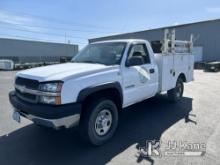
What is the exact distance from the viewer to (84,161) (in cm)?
357

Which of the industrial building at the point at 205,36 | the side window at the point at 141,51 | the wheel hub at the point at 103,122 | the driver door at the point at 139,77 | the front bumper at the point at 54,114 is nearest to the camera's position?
the front bumper at the point at 54,114

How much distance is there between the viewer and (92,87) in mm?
3791

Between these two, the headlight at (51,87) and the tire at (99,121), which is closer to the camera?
the headlight at (51,87)

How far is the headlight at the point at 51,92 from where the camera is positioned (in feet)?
11.3

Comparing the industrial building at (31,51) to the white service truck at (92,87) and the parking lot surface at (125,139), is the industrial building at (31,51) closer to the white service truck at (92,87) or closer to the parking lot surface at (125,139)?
the parking lot surface at (125,139)

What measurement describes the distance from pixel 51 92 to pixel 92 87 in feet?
2.32

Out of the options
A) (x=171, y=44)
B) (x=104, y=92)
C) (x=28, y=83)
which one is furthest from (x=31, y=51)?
(x=104, y=92)

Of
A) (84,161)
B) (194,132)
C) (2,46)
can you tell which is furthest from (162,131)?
(2,46)

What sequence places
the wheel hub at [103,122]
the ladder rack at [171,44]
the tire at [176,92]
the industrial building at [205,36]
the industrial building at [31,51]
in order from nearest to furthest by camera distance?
the wheel hub at [103,122] → the ladder rack at [171,44] → the tire at [176,92] → the industrial building at [205,36] → the industrial building at [31,51]

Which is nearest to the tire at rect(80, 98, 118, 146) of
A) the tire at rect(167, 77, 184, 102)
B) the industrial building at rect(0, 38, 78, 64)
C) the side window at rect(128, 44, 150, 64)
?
the side window at rect(128, 44, 150, 64)

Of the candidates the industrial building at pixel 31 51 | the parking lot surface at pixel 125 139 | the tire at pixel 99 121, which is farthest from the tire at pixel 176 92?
the industrial building at pixel 31 51

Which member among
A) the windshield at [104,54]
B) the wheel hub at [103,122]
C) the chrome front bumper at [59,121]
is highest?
the windshield at [104,54]

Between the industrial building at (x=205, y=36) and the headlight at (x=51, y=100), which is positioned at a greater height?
the industrial building at (x=205, y=36)

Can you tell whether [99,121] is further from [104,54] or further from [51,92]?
[104,54]
